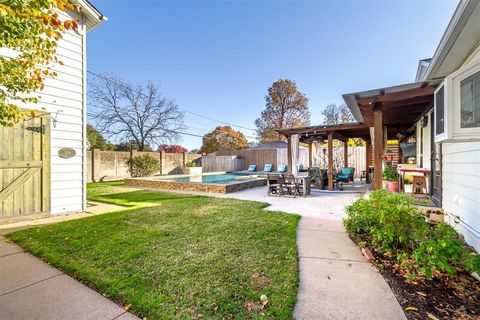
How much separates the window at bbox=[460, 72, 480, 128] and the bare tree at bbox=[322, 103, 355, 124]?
73.7 ft

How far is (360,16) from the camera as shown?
870 centimetres

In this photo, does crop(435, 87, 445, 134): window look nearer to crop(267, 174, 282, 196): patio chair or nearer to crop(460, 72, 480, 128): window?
crop(460, 72, 480, 128): window

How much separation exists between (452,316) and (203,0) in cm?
1300

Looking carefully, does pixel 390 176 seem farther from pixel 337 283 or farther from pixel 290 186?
pixel 337 283

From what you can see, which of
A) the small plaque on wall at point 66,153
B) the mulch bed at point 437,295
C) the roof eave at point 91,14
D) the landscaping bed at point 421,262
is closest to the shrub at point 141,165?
the small plaque on wall at point 66,153

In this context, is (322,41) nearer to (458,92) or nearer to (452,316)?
(458,92)

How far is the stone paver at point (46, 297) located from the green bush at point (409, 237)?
118 inches

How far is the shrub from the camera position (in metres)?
14.8

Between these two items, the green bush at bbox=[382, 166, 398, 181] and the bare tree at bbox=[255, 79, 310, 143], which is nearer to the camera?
the green bush at bbox=[382, 166, 398, 181]

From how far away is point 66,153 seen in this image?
522 centimetres

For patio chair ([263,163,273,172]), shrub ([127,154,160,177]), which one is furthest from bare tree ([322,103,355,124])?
shrub ([127,154,160,177])

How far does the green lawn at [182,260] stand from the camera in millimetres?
2033

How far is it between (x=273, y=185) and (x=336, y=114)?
1924 centimetres

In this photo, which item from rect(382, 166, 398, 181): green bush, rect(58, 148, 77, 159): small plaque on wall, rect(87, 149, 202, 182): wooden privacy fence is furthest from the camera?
rect(87, 149, 202, 182): wooden privacy fence
